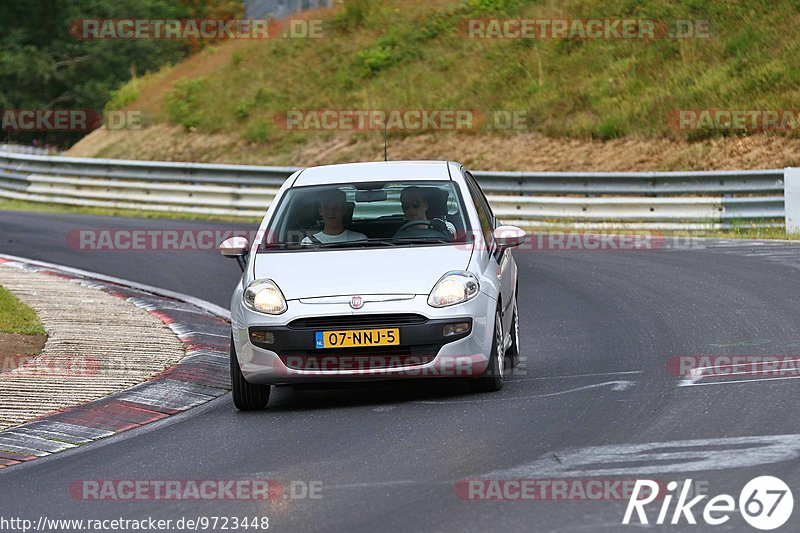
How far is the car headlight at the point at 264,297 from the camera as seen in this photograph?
28.9 ft

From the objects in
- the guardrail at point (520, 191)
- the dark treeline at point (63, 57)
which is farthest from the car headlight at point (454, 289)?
the dark treeline at point (63, 57)

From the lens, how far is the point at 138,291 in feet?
50.8

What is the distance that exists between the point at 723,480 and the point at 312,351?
3188 mm

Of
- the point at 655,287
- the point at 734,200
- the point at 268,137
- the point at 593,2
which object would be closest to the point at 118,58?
the point at 268,137

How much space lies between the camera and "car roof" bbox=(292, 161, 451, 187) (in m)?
10.1

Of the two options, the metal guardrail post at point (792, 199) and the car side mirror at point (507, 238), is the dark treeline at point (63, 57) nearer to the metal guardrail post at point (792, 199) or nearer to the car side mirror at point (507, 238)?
the metal guardrail post at point (792, 199)

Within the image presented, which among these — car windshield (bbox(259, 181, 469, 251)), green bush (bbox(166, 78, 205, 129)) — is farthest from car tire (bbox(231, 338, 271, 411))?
green bush (bbox(166, 78, 205, 129))

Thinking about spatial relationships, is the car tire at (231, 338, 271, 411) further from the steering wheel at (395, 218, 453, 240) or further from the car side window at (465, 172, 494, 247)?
the car side window at (465, 172, 494, 247)

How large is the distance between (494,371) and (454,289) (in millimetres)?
615

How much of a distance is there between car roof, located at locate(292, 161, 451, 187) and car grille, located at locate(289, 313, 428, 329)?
1.67 m

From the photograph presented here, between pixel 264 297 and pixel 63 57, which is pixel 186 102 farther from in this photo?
pixel 264 297

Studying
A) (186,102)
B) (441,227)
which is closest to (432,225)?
(441,227)

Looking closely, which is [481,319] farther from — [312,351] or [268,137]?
[268,137]

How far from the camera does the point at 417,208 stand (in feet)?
32.2
